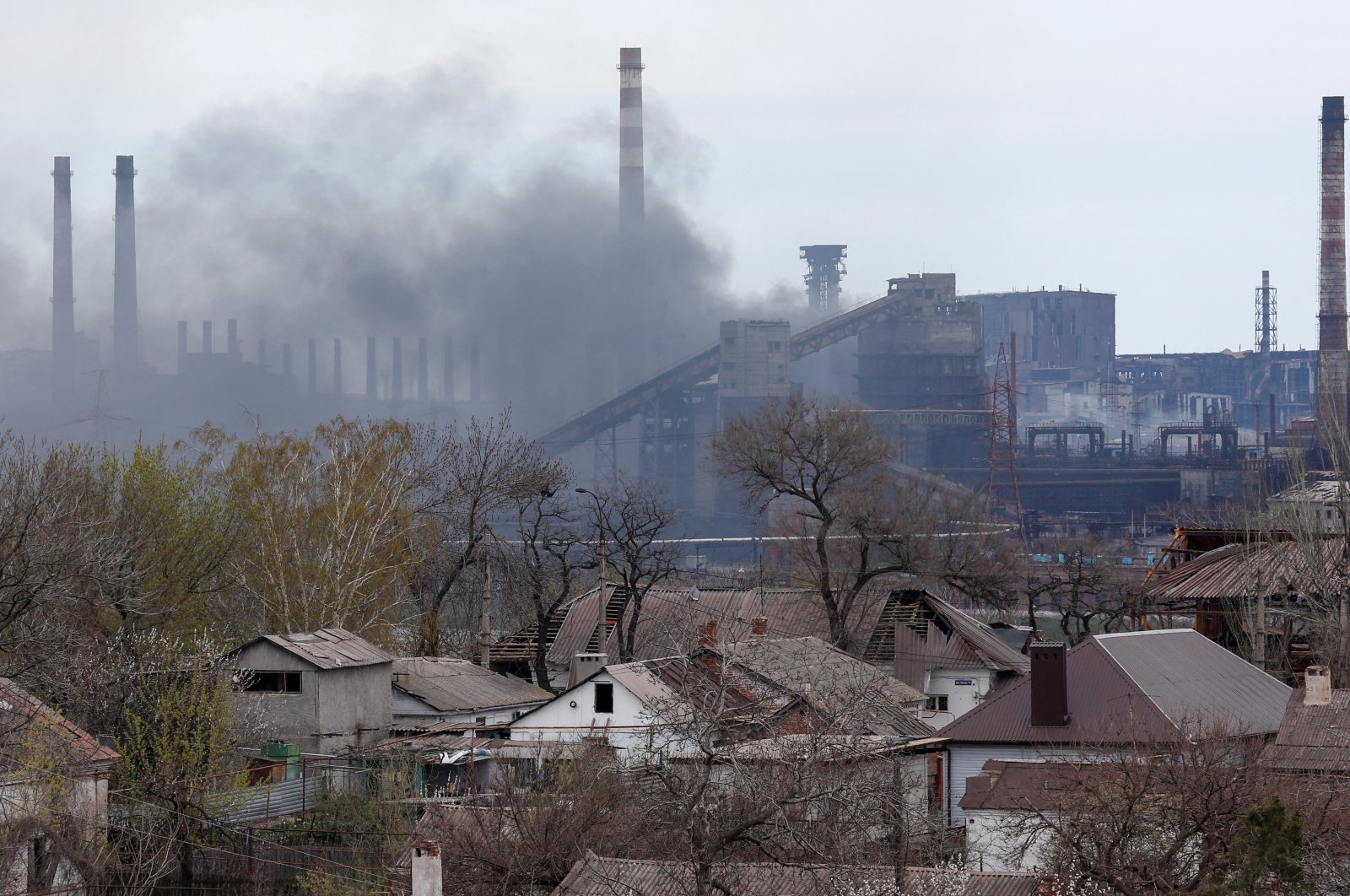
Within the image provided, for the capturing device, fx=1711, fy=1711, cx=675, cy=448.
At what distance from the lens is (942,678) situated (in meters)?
37.6

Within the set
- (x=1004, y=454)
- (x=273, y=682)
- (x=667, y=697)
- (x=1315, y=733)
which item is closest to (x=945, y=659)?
(x=667, y=697)

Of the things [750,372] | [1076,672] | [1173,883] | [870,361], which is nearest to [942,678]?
[1076,672]

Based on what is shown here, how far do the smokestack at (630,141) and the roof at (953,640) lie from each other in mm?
93563

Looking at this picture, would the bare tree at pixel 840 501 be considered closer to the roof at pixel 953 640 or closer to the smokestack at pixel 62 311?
the roof at pixel 953 640

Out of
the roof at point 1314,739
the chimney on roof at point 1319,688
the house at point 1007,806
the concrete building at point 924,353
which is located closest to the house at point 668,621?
the chimney on roof at point 1319,688

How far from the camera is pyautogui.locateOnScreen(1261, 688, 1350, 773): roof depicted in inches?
708

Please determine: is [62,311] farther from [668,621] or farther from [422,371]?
[668,621]

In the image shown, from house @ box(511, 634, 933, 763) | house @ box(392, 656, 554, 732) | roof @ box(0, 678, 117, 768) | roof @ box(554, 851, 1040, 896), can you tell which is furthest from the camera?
house @ box(392, 656, 554, 732)

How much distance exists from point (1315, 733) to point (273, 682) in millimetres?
14424

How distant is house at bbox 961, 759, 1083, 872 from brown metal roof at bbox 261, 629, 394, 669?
10741 millimetres

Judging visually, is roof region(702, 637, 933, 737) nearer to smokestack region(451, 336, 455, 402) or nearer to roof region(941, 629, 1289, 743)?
roof region(941, 629, 1289, 743)

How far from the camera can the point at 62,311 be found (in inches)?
4867

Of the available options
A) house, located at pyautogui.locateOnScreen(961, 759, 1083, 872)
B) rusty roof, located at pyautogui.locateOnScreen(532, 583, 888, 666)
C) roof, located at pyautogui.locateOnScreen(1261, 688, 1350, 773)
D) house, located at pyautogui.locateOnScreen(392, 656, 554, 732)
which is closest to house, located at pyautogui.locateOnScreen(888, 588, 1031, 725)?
rusty roof, located at pyautogui.locateOnScreen(532, 583, 888, 666)

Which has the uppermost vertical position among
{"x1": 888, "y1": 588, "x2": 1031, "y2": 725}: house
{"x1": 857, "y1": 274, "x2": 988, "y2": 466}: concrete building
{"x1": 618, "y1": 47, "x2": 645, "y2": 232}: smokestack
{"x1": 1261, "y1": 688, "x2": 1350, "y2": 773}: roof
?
{"x1": 618, "y1": 47, "x2": 645, "y2": 232}: smokestack
